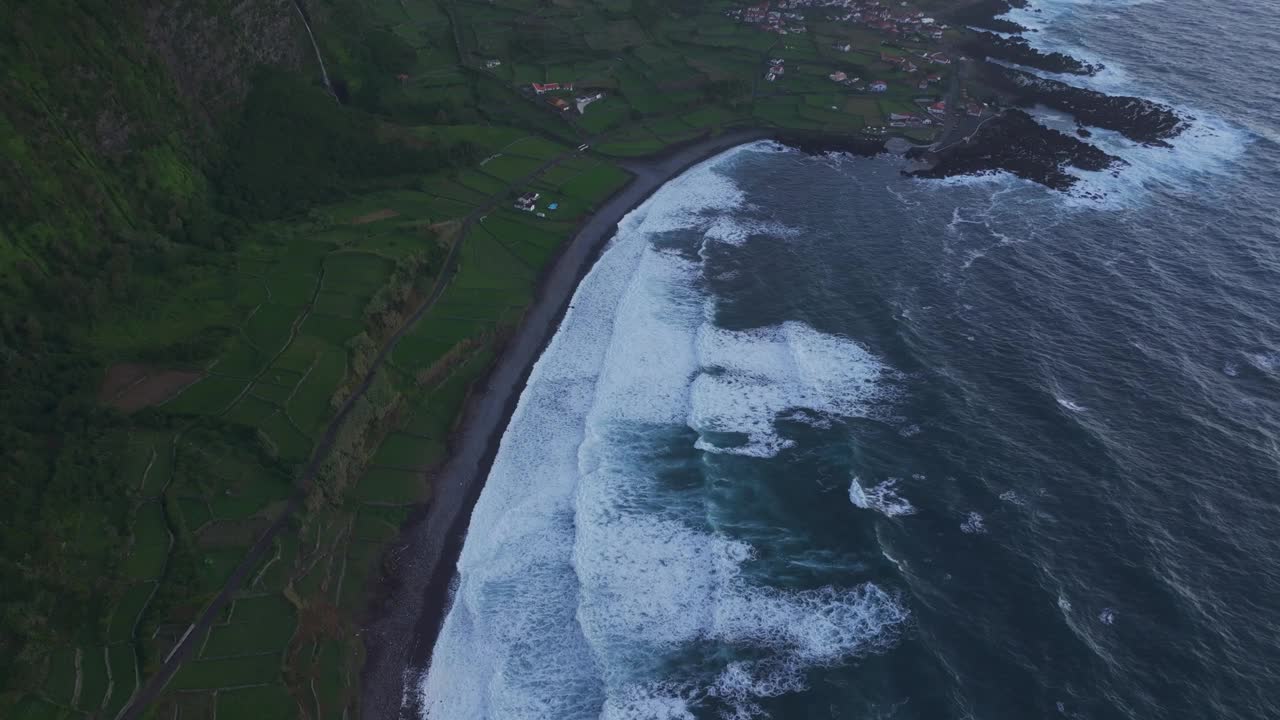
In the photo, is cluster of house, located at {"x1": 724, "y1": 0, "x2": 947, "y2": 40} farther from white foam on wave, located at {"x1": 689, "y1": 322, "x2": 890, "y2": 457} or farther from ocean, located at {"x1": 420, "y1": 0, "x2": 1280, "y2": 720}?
white foam on wave, located at {"x1": 689, "y1": 322, "x2": 890, "y2": 457}

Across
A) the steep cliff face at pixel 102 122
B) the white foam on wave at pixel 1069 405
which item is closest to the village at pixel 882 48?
the white foam on wave at pixel 1069 405

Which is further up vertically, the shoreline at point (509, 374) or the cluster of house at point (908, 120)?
the cluster of house at point (908, 120)

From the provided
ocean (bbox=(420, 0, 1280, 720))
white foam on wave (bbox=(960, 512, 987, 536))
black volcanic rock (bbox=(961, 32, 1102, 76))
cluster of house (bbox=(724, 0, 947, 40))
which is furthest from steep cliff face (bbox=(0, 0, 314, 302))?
black volcanic rock (bbox=(961, 32, 1102, 76))

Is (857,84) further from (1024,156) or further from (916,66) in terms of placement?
(1024,156)

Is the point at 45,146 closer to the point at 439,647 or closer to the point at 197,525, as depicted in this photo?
the point at 197,525

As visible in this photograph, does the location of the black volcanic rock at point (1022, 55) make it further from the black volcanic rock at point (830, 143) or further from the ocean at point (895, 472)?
the ocean at point (895, 472)

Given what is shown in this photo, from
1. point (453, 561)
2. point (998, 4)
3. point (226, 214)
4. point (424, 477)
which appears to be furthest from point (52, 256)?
point (998, 4)
